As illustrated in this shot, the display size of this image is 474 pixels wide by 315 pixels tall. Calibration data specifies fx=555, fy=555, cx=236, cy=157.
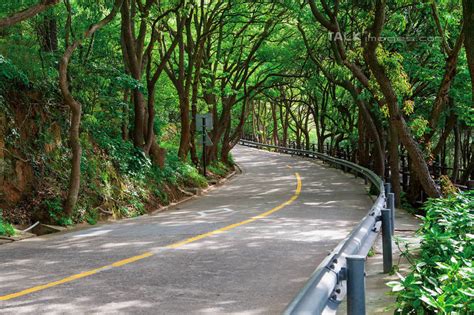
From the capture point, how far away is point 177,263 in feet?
27.7

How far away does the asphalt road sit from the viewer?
6.31m

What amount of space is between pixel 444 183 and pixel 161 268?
29.2 feet

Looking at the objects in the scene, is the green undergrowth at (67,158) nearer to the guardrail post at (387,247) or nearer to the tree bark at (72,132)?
the tree bark at (72,132)

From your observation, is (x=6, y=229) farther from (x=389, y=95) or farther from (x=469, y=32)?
(x=469, y=32)

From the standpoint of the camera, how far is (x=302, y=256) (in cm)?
912

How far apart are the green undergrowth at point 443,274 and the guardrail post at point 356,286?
24 centimetres

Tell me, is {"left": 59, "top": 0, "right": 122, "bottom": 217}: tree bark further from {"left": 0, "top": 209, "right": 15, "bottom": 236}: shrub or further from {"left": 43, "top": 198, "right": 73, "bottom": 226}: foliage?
{"left": 0, "top": 209, "right": 15, "bottom": 236}: shrub

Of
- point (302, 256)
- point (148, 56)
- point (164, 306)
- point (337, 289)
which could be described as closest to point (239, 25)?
point (148, 56)

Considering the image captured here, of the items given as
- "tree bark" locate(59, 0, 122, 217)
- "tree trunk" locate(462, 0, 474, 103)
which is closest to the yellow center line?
"tree bark" locate(59, 0, 122, 217)

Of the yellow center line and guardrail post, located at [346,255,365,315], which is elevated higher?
guardrail post, located at [346,255,365,315]

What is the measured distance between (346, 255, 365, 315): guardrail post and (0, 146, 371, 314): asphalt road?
2.38m

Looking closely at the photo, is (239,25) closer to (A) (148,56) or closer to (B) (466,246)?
(A) (148,56)

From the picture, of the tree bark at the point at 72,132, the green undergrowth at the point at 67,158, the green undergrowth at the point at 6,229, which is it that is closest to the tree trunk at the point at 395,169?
the green undergrowth at the point at 67,158

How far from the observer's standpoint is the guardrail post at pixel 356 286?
12.4ft
